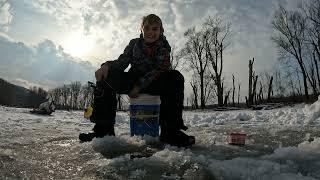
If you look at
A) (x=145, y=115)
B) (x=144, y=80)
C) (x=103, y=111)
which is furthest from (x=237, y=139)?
(x=103, y=111)

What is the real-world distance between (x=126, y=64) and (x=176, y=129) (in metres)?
0.98

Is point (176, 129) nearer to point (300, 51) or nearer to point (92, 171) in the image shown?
point (92, 171)

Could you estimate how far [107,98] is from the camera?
407 cm

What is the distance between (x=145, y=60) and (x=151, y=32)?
30cm

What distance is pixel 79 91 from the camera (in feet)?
322

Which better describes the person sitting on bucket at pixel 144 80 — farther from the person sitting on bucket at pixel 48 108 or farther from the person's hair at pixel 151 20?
the person sitting on bucket at pixel 48 108

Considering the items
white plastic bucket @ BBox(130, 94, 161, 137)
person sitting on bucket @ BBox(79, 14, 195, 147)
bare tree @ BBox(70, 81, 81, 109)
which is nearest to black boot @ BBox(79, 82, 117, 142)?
person sitting on bucket @ BBox(79, 14, 195, 147)

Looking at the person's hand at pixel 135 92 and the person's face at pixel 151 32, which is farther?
the person's face at pixel 151 32

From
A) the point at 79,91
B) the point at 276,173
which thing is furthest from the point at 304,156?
the point at 79,91

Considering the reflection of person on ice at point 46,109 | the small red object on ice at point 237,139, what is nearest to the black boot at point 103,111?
the small red object on ice at point 237,139

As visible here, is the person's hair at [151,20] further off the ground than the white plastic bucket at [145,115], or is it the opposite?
the person's hair at [151,20]

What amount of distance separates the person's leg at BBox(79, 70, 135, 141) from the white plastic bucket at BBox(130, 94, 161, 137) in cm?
25

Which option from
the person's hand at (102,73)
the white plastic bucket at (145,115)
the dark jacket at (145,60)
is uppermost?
the dark jacket at (145,60)

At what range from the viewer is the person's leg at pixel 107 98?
402 cm
